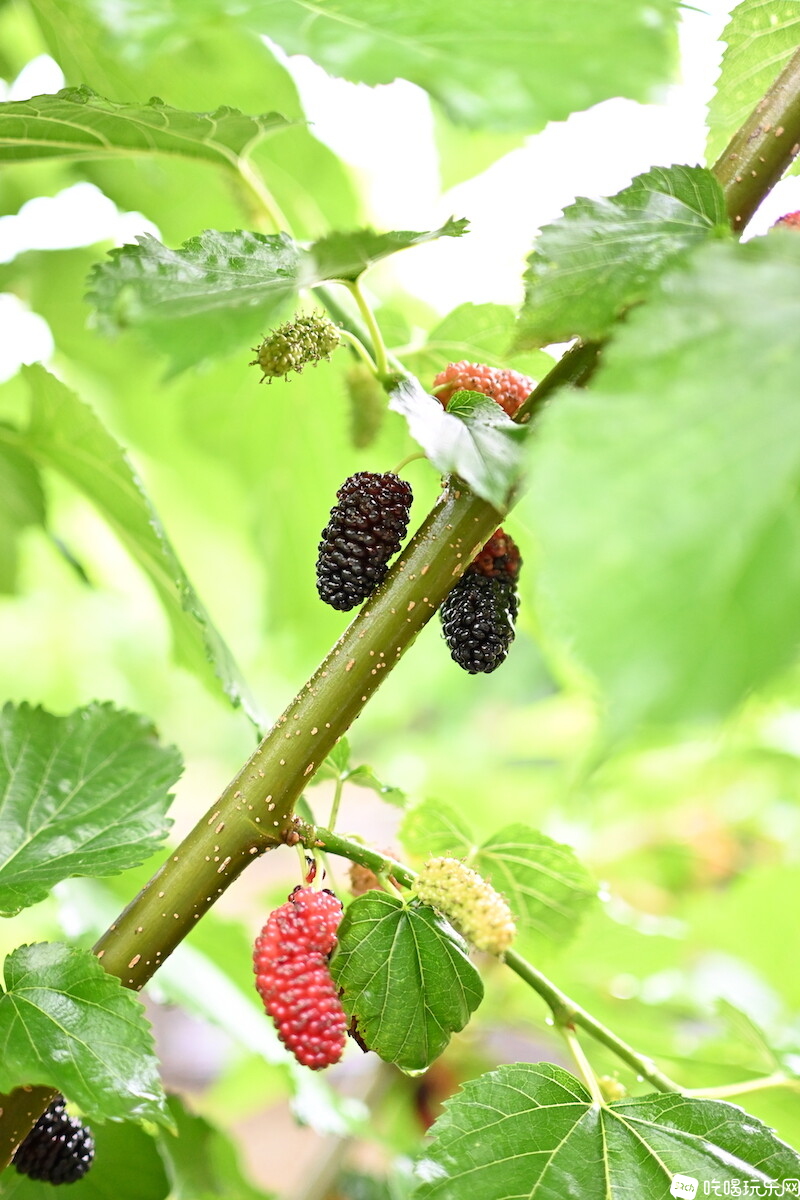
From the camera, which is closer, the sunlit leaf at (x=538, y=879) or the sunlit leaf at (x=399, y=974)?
the sunlit leaf at (x=399, y=974)

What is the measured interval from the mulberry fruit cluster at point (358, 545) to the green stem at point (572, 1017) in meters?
0.18

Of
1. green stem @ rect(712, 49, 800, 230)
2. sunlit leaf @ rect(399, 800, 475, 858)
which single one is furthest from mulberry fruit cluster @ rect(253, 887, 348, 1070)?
green stem @ rect(712, 49, 800, 230)

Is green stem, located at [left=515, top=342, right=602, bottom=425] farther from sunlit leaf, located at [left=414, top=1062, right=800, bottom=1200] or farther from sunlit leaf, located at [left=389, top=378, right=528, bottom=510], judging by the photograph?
sunlit leaf, located at [left=414, top=1062, right=800, bottom=1200]

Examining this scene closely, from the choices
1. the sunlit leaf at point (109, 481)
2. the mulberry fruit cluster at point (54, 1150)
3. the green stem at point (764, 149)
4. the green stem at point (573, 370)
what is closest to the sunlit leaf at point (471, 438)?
the green stem at point (573, 370)

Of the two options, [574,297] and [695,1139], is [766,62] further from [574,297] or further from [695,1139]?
[695,1139]

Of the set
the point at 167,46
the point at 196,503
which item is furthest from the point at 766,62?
the point at 196,503

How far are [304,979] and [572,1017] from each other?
0.13 meters

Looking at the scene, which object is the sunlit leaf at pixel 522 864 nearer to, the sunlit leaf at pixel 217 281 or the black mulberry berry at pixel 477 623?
the black mulberry berry at pixel 477 623

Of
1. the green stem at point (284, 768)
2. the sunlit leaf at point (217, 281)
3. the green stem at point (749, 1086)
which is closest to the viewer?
the sunlit leaf at point (217, 281)

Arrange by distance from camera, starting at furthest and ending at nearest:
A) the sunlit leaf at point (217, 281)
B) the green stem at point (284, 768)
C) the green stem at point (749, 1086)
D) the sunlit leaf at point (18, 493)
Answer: the sunlit leaf at point (18, 493) → the green stem at point (749, 1086) → the green stem at point (284, 768) → the sunlit leaf at point (217, 281)

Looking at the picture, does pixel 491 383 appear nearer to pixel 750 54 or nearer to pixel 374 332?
pixel 374 332

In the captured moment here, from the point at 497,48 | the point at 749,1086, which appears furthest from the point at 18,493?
the point at 749,1086

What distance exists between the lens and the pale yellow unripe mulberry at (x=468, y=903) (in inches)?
15.5

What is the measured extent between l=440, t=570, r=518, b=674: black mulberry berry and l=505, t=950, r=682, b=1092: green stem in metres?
0.13
